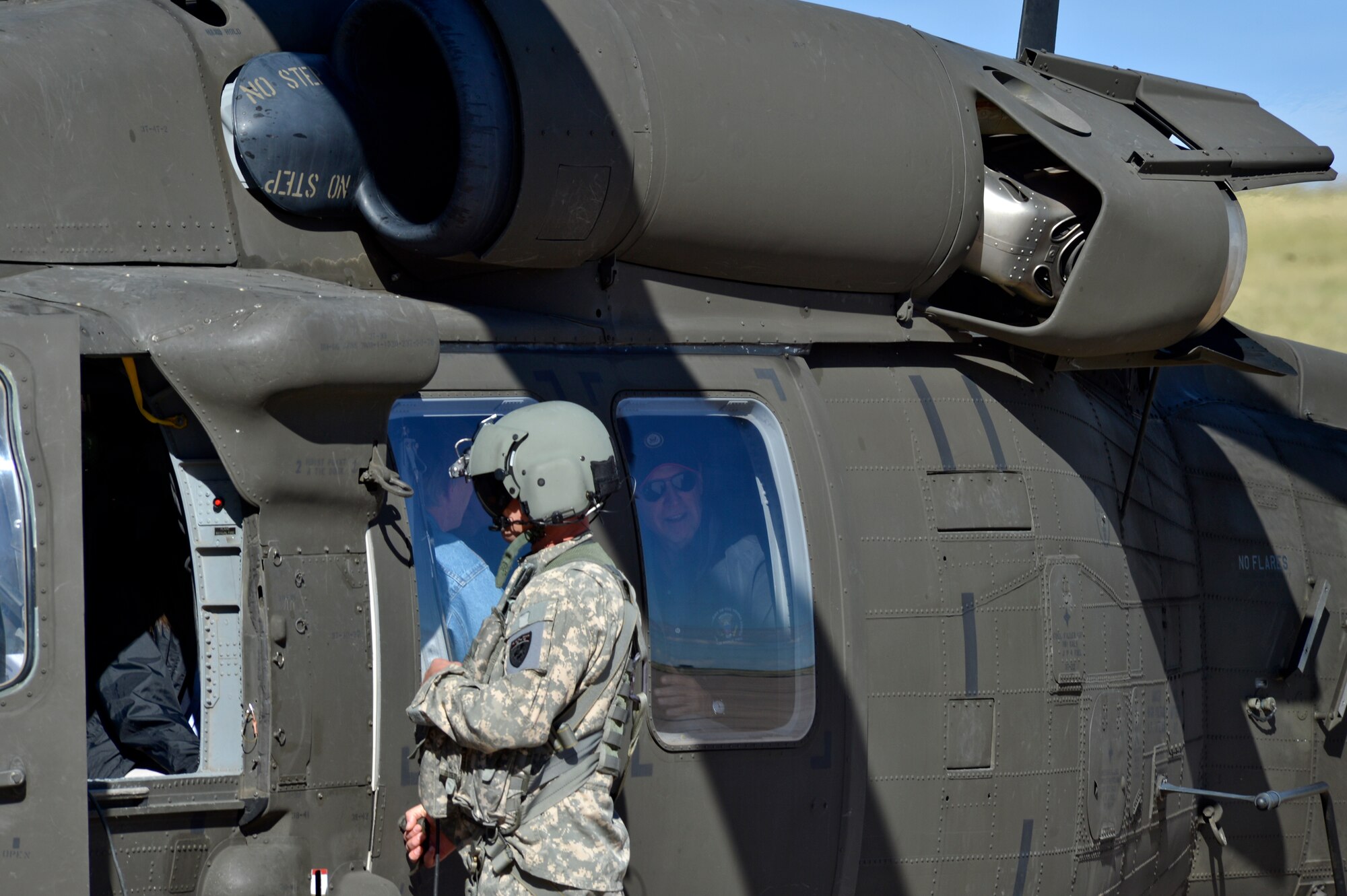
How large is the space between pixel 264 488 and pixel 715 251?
1840mm

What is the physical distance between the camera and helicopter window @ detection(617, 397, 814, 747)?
4.47m

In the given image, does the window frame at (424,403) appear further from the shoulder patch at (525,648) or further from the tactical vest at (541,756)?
the shoulder patch at (525,648)

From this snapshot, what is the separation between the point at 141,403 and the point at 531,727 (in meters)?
1.25

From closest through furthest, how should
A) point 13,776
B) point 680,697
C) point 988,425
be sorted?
point 13,776, point 680,697, point 988,425

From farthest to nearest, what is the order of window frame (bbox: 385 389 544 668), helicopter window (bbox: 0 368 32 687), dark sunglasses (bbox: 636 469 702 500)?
dark sunglasses (bbox: 636 469 702 500)
window frame (bbox: 385 389 544 668)
helicopter window (bbox: 0 368 32 687)

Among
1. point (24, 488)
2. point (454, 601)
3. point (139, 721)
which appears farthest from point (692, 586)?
point (24, 488)

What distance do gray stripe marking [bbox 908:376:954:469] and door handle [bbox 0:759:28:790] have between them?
3.12 m

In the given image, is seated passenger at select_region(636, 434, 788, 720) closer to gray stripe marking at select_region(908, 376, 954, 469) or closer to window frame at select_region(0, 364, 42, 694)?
gray stripe marking at select_region(908, 376, 954, 469)

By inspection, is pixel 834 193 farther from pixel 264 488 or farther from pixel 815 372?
pixel 264 488

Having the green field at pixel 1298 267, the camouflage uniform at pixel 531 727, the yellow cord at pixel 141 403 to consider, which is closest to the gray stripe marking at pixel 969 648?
the camouflage uniform at pixel 531 727

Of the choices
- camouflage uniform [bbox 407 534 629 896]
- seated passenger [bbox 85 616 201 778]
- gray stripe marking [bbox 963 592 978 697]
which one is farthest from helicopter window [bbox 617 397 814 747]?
seated passenger [bbox 85 616 201 778]

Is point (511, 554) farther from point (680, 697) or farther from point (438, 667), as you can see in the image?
point (680, 697)

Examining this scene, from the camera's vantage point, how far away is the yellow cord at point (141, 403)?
356 centimetres

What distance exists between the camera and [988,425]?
543 cm
